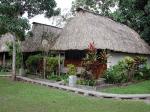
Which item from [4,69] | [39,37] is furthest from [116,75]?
[4,69]

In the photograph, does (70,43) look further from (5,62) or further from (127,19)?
(5,62)

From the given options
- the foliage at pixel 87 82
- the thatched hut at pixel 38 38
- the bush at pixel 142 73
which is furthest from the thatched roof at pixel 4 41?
the foliage at pixel 87 82

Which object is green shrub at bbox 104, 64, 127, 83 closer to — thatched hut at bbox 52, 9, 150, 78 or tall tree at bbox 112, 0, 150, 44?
thatched hut at bbox 52, 9, 150, 78

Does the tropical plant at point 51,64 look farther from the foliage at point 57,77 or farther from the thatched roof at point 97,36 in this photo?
the thatched roof at point 97,36

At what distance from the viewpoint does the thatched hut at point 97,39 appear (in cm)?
2220

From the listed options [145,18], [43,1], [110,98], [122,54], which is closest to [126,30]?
[145,18]

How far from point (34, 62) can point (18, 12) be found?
14.5 ft

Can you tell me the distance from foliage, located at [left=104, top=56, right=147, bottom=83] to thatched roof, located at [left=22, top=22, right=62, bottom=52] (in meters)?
6.78

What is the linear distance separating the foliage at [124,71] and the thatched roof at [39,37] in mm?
6778

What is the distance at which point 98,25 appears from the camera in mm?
23812

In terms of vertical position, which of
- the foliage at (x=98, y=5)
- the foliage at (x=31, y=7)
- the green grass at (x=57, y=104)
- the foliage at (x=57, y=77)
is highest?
the foliage at (x=98, y=5)

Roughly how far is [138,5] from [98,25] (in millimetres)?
5359

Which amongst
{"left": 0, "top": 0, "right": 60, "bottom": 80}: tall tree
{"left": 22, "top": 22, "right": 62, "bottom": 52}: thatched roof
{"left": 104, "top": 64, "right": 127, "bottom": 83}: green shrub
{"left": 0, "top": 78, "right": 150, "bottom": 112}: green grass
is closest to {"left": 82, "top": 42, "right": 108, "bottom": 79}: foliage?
{"left": 104, "top": 64, "right": 127, "bottom": 83}: green shrub

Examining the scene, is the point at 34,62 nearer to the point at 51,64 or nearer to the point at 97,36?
the point at 51,64
